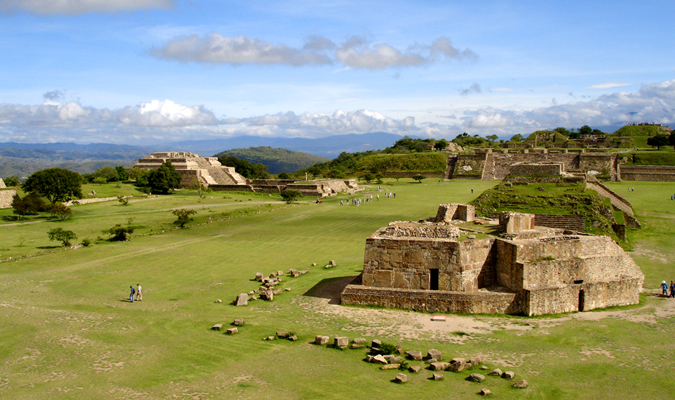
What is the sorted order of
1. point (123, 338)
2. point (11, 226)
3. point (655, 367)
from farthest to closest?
1. point (11, 226)
2. point (123, 338)
3. point (655, 367)

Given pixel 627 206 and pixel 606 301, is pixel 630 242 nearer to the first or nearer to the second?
pixel 627 206

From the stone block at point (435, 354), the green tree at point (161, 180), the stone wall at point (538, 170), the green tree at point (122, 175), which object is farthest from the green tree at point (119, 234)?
the green tree at point (122, 175)

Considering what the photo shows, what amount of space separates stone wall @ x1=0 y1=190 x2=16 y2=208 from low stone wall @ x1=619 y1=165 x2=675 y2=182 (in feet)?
213

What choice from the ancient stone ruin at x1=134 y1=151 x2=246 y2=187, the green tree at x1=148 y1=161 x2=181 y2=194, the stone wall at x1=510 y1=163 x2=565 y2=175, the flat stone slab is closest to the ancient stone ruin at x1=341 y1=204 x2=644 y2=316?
the flat stone slab

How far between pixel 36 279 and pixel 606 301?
21.9 metres

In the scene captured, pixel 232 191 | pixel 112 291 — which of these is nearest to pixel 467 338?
pixel 112 291

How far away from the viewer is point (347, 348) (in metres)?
13.5

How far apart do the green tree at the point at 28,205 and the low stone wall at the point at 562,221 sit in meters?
36.4

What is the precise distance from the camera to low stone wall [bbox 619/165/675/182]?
6078cm

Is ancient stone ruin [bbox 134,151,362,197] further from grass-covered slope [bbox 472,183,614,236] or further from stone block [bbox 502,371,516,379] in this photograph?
stone block [bbox 502,371,516,379]

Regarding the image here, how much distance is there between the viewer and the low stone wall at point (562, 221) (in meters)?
29.3

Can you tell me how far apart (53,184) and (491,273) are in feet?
132

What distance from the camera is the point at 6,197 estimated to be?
44.1 metres

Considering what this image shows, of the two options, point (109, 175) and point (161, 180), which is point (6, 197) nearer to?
point (161, 180)
